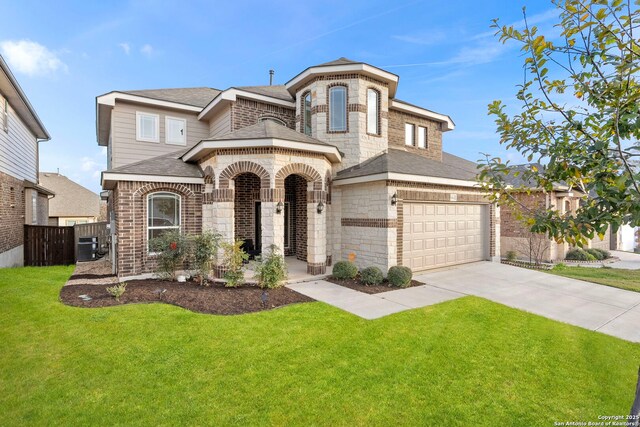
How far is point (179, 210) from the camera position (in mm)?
10508

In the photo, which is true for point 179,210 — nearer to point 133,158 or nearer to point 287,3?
point 133,158

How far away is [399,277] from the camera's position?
341 inches

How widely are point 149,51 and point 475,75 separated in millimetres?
13279

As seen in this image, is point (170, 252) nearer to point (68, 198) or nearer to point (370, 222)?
point (370, 222)

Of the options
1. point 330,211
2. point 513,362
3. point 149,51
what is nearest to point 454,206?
point 330,211

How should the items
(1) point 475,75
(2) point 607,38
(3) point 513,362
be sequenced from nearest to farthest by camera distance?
(2) point 607,38 < (3) point 513,362 < (1) point 475,75

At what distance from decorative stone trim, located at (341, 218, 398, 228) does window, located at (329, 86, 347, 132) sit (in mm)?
3573

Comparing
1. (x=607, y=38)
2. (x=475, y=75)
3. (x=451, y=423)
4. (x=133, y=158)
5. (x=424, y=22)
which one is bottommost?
(x=451, y=423)

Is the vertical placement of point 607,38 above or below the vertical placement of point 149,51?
below

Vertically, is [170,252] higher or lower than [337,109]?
lower

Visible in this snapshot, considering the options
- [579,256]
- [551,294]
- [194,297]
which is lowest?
[579,256]

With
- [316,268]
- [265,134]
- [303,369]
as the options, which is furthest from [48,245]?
[303,369]

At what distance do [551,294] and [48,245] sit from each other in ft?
62.4

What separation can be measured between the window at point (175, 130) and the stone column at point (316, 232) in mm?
7299
